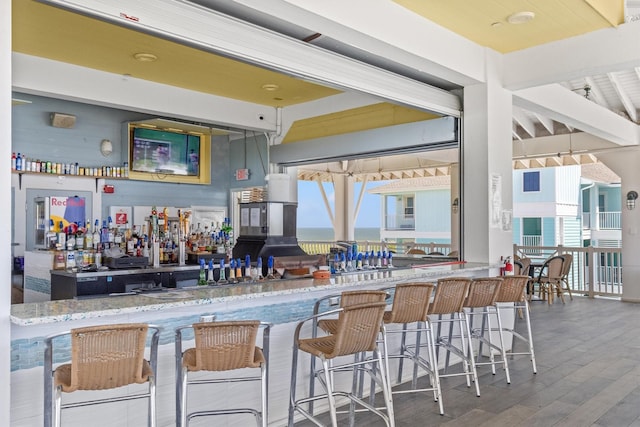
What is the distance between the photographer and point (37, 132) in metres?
6.70

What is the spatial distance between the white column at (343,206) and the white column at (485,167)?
7417 millimetres

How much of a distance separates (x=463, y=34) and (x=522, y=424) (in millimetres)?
3548

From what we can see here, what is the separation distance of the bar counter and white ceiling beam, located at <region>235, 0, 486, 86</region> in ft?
6.28

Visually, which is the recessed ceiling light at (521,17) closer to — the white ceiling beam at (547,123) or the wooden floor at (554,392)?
the wooden floor at (554,392)

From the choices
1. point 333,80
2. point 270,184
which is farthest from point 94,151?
point 333,80

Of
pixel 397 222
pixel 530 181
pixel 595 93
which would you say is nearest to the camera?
pixel 595 93

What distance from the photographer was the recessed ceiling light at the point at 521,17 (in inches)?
189

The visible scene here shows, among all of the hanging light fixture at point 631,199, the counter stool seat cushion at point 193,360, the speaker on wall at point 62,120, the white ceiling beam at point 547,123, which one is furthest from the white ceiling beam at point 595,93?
the counter stool seat cushion at point 193,360

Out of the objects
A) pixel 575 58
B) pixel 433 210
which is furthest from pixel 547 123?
pixel 433 210

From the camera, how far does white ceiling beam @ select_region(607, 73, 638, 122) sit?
8247 millimetres

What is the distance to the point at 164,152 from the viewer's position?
7.74 metres

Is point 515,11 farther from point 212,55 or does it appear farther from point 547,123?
point 547,123

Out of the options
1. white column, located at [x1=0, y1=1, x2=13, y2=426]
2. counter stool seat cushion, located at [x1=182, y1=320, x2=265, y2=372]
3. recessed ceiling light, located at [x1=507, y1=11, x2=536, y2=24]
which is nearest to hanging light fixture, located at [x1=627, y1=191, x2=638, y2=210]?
recessed ceiling light, located at [x1=507, y1=11, x2=536, y2=24]

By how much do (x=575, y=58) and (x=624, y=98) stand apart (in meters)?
4.31
